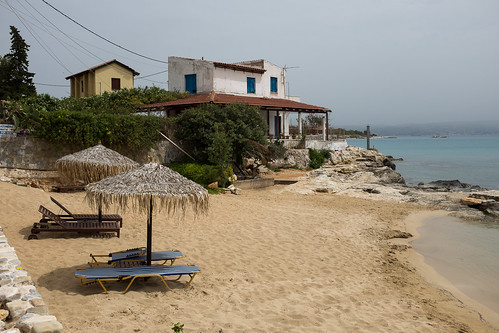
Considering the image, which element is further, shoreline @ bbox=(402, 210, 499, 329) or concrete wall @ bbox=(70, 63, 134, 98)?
concrete wall @ bbox=(70, 63, 134, 98)

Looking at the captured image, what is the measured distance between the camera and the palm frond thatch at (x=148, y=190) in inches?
308

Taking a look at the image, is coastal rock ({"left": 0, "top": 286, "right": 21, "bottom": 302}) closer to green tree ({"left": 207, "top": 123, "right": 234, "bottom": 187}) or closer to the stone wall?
the stone wall

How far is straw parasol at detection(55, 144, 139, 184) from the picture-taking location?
13.1 meters

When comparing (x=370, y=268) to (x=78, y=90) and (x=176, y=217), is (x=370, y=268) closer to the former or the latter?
(x=176, y=217)

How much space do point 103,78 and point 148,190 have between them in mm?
29837

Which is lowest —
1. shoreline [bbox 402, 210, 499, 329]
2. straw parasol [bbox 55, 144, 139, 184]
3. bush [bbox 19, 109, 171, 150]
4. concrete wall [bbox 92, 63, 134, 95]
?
shoreline [bbox 402, 210, 499, 329]

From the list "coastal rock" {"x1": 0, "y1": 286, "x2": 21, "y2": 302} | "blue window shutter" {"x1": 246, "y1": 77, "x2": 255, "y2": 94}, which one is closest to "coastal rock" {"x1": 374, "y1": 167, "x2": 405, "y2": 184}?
"blue window shutter" {"x1": 246, "y1": 77, "x2": 255, "y2": 94}

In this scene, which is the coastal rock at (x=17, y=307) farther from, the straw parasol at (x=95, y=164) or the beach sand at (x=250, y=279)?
the straw parasol at (x=95, y=164)

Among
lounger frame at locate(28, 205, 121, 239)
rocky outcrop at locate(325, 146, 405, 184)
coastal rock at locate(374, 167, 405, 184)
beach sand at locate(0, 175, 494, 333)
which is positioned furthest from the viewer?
rocky outcrop at locate(325, 146, 405, 184)

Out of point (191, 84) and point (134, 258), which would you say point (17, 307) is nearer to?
point (134, 258)

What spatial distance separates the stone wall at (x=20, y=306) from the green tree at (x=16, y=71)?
98.1 ft

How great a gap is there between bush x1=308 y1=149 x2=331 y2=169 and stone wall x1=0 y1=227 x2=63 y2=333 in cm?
2497

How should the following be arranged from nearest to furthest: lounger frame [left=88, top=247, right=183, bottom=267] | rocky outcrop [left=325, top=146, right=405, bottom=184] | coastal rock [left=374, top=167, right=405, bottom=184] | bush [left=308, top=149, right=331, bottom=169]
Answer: lounger frame [left=88, top=247, right=183, bottom=267] → coastal rock [left=374, top=167, right=405, bottom=184] → rocky outcrop [left=325, top=146, right=405, bottom=184] → bush [left=308, top=149, right=331, bottom=169]

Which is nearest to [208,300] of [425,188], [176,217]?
[176,217]
